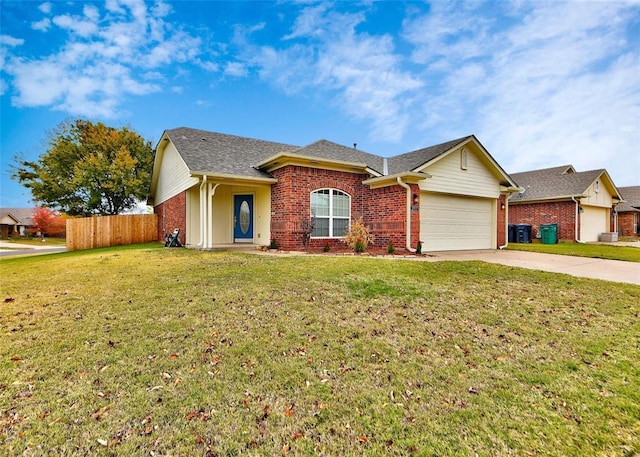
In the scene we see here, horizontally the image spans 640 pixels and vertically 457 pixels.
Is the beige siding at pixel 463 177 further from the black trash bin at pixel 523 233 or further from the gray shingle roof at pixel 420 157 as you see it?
the black trash bin at pixel 523 233

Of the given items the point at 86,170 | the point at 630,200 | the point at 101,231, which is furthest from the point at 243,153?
the point at 630,200

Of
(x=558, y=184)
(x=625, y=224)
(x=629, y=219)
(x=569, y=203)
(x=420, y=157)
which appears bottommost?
(x=625, y=224)

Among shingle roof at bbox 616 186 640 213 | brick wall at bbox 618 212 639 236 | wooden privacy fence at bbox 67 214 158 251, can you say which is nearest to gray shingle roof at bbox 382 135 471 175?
wooden privacy fence at bbox 67 214 158 251

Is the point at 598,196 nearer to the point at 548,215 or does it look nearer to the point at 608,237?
the point at 608,237

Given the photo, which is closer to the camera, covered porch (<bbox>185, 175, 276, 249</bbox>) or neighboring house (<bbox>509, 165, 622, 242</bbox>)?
covered porch (<bbox>185, 175, 276, 249</bbox>)

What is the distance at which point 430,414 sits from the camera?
248cm

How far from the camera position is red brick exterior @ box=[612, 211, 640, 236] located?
1043 inches

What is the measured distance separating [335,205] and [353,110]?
8761 mm

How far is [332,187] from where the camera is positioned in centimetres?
1173

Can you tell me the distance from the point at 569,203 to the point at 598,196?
10.7ft

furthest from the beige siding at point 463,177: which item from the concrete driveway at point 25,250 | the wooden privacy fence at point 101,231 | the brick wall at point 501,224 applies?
the concrete driveway at point 25,250

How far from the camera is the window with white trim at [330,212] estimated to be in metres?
11.6

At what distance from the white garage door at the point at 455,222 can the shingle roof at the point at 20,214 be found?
58.2m

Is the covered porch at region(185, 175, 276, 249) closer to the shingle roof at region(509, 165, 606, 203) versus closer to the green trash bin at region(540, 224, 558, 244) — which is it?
the green trash bin at region(540, 224, 558, 244)
